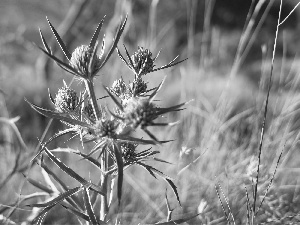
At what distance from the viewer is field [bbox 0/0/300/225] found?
0.65 meters

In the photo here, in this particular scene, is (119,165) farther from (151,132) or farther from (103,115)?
(151,132)

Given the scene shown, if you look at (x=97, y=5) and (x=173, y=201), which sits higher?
(x=97, y=5)

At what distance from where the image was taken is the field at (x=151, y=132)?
0.65 m

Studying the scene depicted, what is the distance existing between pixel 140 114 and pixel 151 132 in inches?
56.0

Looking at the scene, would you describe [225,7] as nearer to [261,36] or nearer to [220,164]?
[261,36]

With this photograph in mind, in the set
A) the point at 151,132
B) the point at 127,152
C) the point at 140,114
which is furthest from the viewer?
the point at 151,132

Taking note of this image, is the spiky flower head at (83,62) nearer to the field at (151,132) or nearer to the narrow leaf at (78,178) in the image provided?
the field at (151,132)

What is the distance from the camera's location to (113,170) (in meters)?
0.68

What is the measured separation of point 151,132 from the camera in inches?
78.6

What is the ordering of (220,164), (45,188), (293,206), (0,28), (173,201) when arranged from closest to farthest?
1. (45,188)
2. (293,206)
3. (173,201)
4. (220,164)
5. (0,28)

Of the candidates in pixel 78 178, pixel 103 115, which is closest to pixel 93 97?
pixel 103 115

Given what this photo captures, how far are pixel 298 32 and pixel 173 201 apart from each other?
3.65 m

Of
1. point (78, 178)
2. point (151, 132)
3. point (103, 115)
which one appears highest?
point (103, 115)

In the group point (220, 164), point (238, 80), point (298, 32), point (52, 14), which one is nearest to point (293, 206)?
point (220, 164)
